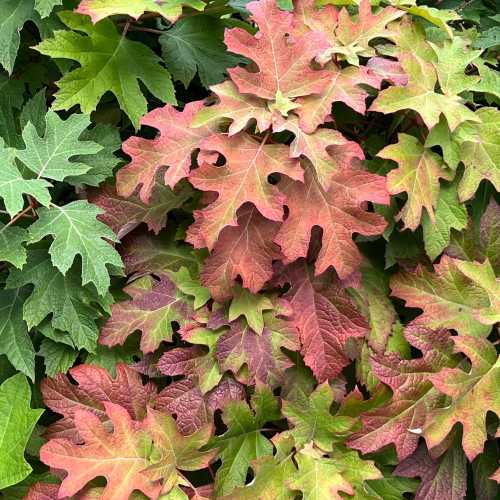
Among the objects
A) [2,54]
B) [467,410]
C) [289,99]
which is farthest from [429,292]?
[2,54]

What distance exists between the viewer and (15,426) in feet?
4.03

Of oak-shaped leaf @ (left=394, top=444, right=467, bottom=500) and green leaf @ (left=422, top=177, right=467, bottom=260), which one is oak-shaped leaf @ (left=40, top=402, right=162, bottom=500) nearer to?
oak-shaped leaf @ (left=394, top=444, right=467, bottom=500)

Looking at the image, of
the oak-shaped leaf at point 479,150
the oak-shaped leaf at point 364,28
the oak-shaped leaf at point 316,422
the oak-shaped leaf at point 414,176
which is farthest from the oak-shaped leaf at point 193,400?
the oak-shaped leaf at point 364,28

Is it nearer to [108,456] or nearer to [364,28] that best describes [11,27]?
[364,28]

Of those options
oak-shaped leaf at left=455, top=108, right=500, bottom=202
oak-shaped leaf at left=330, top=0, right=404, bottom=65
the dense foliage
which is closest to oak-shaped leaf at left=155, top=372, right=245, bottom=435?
the dense foliage

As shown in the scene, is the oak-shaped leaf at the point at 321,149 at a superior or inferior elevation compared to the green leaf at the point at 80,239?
superior

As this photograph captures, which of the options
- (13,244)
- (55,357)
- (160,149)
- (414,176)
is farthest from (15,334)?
(414,176)

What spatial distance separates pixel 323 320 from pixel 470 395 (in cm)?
28

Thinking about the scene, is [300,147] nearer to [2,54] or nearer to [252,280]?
[252,280]

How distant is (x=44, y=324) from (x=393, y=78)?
32.1 inches

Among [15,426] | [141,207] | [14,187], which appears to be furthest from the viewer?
[141,207]

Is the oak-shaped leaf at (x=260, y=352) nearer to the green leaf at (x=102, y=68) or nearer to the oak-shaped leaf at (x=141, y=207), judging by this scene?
the oak-shaped leaf at (x=141, y=207)

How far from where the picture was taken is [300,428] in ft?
3.91

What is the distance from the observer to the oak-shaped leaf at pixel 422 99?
119 cm
